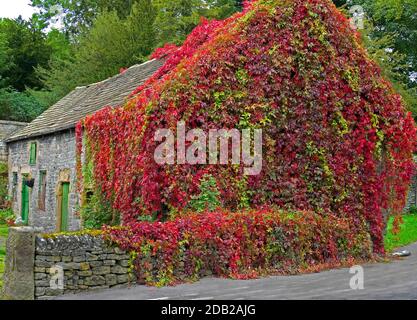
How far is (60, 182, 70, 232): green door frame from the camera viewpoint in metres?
20.6

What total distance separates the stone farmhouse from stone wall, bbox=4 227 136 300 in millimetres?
8709

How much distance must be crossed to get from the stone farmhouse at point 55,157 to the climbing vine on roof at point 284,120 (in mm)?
4122

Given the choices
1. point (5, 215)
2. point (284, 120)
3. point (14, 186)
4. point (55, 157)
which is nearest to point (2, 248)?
point (55, 157)

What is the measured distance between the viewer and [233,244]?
1205 cm

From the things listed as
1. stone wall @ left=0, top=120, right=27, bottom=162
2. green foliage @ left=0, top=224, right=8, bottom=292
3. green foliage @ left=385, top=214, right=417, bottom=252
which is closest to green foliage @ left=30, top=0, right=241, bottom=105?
stone wall @ left=0, top=120, right=27, bottom=162

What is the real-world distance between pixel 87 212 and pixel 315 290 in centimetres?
902

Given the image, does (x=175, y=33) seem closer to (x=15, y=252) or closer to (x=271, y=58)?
(x=271, y=58)

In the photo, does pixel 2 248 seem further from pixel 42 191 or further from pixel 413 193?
pixel 413 193

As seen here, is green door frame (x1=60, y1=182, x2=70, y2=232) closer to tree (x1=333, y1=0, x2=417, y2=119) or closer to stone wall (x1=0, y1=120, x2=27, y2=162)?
stone wall (x1=0, y1=120, x2=27, y2=162)

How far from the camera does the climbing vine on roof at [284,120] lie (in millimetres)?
14453

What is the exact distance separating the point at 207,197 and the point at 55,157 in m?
9.28

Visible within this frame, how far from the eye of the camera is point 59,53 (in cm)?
4831

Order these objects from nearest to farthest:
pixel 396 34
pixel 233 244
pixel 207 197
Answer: pixel 233 244 → pixel 207 197 → pixel 396 34

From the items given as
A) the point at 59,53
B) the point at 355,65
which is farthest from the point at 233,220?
the point at 59,53
